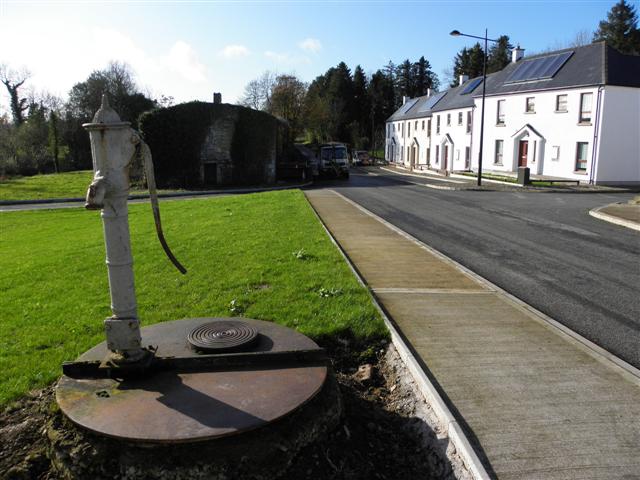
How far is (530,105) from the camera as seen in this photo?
3847 centimetres

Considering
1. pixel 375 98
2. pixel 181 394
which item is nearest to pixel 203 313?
pixel 181 394

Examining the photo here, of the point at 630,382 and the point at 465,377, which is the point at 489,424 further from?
the point at 630,382

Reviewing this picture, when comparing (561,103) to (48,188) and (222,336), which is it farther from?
(222,336)

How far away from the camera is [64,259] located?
10.2 m

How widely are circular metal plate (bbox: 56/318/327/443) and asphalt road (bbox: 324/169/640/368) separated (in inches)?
155

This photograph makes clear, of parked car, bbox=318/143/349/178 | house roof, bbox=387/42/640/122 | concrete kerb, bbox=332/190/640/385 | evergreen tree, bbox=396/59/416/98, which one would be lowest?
concrete kerb, bbox=332/190/640/385

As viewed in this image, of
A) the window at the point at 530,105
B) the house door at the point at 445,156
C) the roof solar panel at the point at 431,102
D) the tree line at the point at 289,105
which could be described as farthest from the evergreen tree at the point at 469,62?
the window at the point at 530,105

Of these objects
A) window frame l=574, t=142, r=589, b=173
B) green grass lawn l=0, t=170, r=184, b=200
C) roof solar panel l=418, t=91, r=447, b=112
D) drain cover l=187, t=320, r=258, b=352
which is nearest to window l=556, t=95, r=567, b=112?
window frame l=574, t=142, r=589, b=173

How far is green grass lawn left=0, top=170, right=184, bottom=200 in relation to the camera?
1261 inches

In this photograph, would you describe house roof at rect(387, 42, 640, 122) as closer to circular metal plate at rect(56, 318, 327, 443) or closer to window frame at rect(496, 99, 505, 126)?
window frame at rect(496, 99, 505, 126)

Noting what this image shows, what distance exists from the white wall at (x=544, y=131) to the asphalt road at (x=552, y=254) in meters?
14.0

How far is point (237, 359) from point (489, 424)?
197 cm

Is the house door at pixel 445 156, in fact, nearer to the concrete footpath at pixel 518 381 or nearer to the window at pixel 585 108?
the window at pixel 585 108

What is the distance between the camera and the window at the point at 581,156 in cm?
3369
